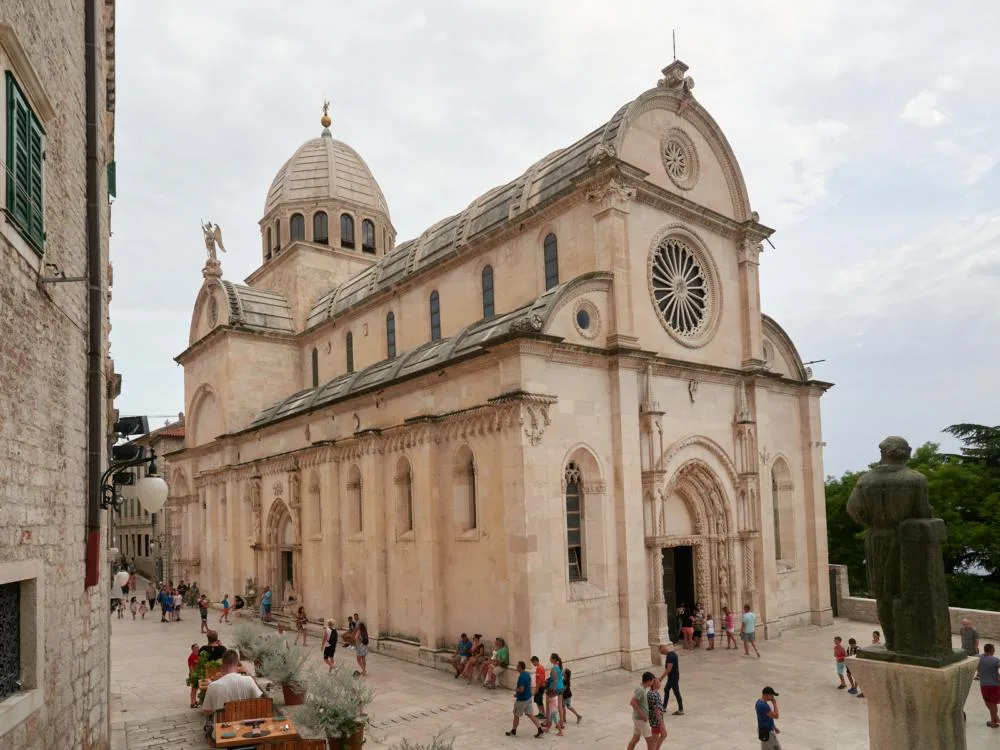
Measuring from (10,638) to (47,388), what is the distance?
8.41ft

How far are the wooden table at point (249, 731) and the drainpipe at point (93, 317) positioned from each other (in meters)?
2.59

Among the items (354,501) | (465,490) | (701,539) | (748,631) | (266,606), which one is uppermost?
(465,490)

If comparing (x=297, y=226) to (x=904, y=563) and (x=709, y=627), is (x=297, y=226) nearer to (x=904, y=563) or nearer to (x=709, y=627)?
(x=709, y=627)

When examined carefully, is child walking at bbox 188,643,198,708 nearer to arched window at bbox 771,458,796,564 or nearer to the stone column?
the stone column

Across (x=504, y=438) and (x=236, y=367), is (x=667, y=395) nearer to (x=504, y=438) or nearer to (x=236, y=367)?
(x=504, y=438)

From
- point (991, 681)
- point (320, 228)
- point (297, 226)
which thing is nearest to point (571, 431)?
point (991, 681)

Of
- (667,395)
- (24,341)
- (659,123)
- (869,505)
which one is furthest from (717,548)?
(24,341)

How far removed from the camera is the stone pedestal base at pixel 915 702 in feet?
23.3

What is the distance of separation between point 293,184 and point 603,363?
26488 mm

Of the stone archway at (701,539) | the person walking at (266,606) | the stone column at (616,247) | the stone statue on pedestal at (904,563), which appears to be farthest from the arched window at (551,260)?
the person walking at (266,606)

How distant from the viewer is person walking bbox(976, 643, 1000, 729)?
46.7 feet

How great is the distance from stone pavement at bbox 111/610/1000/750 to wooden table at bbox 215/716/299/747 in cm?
427

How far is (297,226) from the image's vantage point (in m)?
40.4

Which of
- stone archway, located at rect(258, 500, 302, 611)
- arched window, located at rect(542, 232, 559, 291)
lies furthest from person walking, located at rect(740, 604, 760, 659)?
stone archway, located at rect(258, 500, 302, 611)
